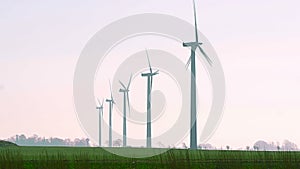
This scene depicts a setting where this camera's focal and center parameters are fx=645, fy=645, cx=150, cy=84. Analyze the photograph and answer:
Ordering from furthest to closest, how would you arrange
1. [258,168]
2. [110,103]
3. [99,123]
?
[99,123] → [110,103] → [258,168]

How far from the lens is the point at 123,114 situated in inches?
5310

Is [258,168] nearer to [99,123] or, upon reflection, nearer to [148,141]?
[148,141]

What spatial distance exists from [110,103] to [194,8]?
5674cm

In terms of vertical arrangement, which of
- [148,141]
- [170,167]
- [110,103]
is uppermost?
[110,103]

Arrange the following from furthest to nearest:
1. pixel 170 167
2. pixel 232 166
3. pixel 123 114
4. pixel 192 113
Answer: pixel 123 114
pixel 192 113
pixel 232 166
pixel 170 167

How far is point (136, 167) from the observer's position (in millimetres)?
49031

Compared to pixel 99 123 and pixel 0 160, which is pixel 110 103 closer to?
pixel 99 123

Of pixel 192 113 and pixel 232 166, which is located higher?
pixel 192 113

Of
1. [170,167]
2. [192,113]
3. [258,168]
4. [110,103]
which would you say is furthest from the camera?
[110,103]

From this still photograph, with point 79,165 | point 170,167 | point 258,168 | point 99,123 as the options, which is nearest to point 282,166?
point 258,168

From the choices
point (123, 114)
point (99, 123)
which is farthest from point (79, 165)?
point (99, 123)

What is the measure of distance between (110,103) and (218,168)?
109m

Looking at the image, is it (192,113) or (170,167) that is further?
(192,113)

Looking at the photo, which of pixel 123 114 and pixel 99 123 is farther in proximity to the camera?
pixel 99 123
